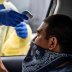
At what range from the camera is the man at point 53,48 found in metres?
1.69

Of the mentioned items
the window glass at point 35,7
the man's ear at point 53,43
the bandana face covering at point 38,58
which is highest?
the window glass at point 35,7

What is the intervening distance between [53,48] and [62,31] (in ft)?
0.37

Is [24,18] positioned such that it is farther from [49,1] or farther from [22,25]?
[49,1]

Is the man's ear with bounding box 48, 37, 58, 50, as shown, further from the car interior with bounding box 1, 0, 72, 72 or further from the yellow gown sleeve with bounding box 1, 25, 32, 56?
the yellow gown sleeve with bounding box 1, 25, 32, 56

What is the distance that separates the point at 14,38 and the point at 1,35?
0.12m

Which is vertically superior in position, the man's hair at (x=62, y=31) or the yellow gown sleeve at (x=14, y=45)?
Answer: the man's hair at (x=62, y=31)

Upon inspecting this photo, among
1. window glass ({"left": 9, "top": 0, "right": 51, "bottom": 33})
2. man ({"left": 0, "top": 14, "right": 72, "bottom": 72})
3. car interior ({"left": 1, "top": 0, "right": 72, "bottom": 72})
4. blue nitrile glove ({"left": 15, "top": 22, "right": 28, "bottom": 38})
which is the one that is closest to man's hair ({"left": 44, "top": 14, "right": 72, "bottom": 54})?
man ({"left": 0, "top": 14, "right": 72, "bottom": 72})

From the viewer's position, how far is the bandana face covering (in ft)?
5.58

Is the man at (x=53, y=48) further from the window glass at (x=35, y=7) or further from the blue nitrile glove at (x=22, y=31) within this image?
the window glass at (x=35, y=7)

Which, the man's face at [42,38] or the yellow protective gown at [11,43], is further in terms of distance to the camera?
the yellow protective gown at [11,43]

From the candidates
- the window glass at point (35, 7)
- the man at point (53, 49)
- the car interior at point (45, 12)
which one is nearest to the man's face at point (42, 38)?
the man at point (53, 49)

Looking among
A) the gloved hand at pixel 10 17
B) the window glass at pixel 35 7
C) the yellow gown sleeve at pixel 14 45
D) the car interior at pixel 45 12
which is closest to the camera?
the gloved hand at pixel 10 17

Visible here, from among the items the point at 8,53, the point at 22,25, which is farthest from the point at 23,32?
the point at 8,53

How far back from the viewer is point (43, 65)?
1710 mm
